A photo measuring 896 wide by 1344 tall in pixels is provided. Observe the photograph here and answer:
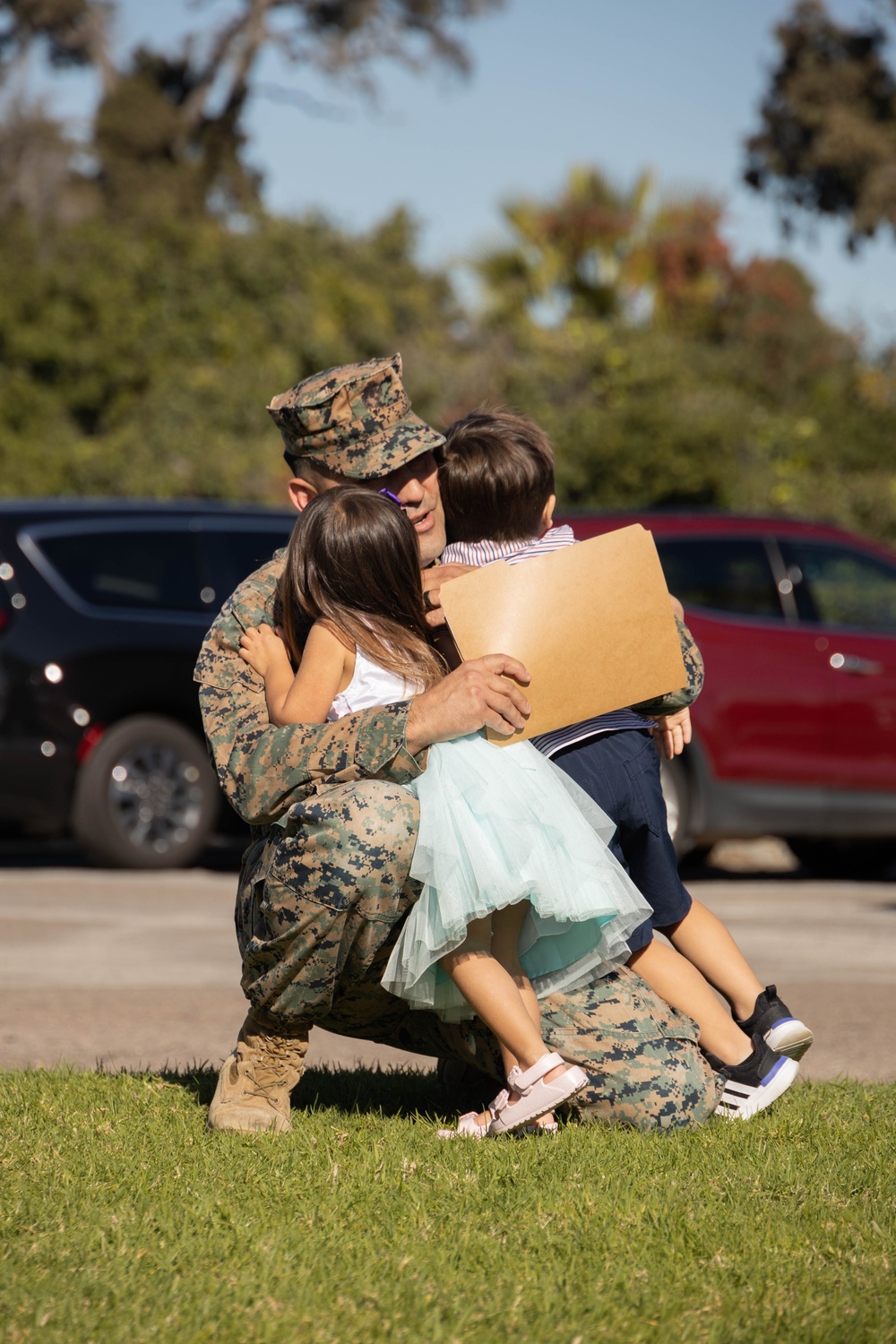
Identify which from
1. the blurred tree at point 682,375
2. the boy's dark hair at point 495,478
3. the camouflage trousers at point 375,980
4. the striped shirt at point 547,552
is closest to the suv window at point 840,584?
the striped shirt at point 547,552

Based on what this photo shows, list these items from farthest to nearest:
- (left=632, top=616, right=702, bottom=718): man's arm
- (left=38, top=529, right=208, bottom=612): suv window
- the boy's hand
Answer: (left=38, top=529, right=208, bottom=612): suv window, (left=632, top=616, right=702, bottom=718): man's arm, the boy's hand

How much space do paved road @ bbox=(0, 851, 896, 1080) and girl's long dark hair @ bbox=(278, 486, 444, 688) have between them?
57.1 inches

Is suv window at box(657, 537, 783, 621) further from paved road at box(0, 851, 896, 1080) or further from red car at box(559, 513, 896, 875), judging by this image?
paved road at box(0, 851, 896, 1080)

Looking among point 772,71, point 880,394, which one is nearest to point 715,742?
point 880,394

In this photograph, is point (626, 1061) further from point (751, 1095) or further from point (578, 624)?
point (578, 624)

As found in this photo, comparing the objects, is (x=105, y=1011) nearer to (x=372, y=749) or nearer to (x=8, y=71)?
(x=372, y=749)

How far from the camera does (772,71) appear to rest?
2338cm

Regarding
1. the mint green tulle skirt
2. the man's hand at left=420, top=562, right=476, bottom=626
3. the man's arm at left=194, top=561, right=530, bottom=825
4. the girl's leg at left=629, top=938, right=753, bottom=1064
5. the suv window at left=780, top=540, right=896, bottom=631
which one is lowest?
the suv window at left=780, top=540, right=896, bottom=631

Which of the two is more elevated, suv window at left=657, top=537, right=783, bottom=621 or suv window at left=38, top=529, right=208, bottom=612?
suv window at left=38, top=529, right=208, bottom=612

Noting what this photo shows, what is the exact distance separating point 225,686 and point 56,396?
24504mm

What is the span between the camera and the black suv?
809 cm

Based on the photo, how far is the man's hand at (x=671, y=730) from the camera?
371cm

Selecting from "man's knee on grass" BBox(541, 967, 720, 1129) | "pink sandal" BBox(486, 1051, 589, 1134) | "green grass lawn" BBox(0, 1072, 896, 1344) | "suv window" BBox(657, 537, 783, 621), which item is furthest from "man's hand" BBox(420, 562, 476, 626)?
"suv window" BBox(657, 537, 783, 621)

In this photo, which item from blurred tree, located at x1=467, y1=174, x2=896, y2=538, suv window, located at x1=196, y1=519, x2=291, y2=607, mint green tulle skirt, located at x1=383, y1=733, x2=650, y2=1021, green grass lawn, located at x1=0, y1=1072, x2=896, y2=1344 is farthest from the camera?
blurred tree, located at x1=467, y1=174, x2=896, y2=538
